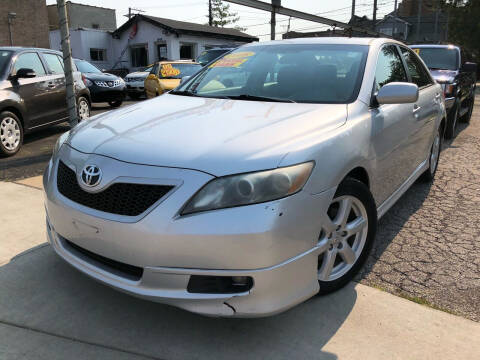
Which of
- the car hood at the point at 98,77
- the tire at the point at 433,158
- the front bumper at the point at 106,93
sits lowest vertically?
the tire at the point at 433,158

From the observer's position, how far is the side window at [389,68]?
10.5ft

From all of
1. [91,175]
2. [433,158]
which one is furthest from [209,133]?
[433,158]

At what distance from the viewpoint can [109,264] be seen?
2189 mm

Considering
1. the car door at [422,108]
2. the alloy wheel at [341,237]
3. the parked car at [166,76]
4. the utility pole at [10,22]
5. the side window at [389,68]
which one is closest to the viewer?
the alloy wheel at [341,237]

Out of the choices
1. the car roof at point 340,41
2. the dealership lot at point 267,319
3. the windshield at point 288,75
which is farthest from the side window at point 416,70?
the dealership lot at point 267,319

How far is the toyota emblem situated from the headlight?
1.73ft

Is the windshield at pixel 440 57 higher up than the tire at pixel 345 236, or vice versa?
the windshield at pixel 440 57

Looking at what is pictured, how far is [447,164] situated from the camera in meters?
5.84

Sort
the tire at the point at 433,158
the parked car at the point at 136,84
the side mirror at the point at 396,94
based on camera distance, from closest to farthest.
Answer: the side mirror at the point at 396,94 < the tire at the point at 433,158 < the parked car at the point at 136,84

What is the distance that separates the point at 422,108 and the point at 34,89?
579 centimetres

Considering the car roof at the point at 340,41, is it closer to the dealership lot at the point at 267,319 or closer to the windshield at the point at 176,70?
the dealership lot at the point at 267,319

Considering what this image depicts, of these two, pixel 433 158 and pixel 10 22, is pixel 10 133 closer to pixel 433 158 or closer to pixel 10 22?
pixel 433 158

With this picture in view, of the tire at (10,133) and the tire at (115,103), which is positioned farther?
the tire at (115,103)

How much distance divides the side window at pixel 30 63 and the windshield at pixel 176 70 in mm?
5803
